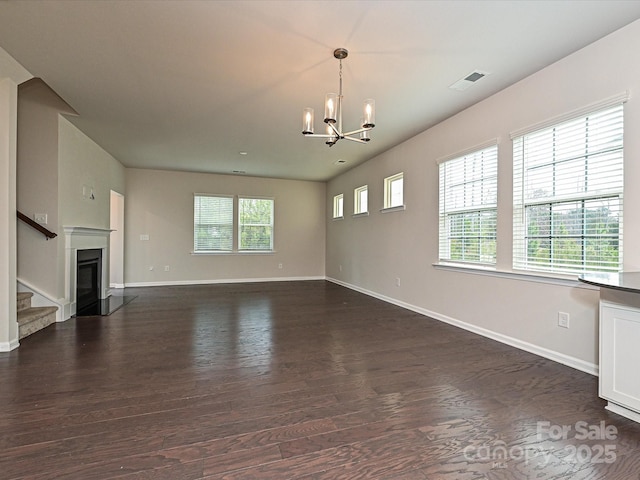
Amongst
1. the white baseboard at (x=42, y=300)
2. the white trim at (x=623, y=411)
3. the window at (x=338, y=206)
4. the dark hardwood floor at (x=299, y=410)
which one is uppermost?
the window at (x=338, y=206)

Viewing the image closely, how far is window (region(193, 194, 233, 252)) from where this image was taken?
→ 7637 mm

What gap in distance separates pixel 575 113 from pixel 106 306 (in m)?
6.45

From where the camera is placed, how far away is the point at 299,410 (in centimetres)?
201

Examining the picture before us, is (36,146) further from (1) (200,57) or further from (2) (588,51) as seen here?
(2) (588,51)

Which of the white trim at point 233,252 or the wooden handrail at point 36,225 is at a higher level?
the wooden handrail at point 36,225

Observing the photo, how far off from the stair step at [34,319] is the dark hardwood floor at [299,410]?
0.12 metres

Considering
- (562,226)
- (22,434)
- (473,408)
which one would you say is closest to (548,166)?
(562,226)

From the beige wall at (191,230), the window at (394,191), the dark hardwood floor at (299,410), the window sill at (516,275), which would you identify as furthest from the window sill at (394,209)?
the beige wall at (191,230)

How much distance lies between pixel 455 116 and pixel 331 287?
4.38 meters

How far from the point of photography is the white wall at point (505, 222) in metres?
2.38

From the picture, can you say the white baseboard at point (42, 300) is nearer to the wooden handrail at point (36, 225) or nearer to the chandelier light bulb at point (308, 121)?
the wooden handrail at point (36, 225)

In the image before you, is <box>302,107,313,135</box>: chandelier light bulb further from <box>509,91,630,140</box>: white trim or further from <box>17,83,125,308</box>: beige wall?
<box>17,83,125,308</box>: beige wall

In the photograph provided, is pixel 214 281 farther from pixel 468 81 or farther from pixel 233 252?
pixel 468 81

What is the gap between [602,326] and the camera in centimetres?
201
